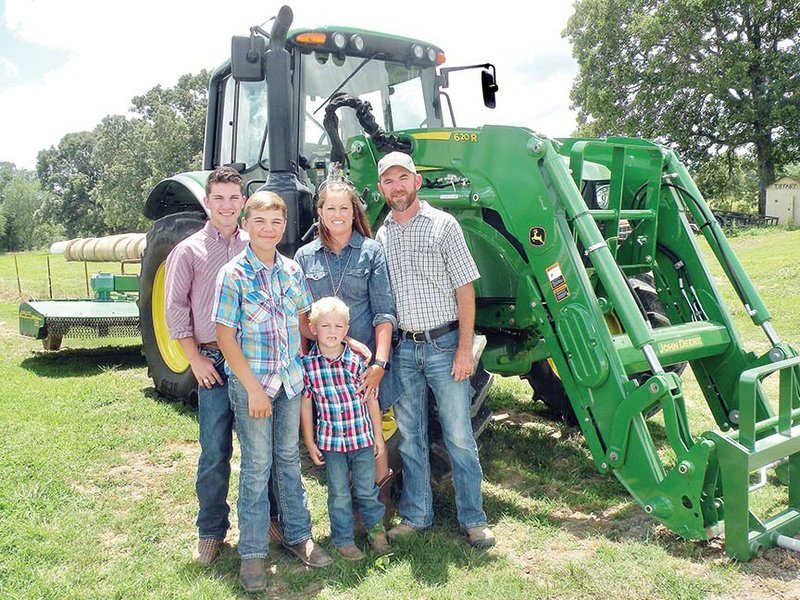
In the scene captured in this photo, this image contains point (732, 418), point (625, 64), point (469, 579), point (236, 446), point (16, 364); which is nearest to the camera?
point (469, 579)

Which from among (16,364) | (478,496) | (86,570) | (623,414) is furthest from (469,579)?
(16,364)

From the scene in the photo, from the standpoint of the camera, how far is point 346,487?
3.24 m

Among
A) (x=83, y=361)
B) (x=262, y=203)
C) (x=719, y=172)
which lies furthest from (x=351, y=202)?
(x=719, y=172)

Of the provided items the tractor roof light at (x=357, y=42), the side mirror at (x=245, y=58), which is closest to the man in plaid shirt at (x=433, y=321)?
the side mirror at (x=245, y=58)

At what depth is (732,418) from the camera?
154 inches

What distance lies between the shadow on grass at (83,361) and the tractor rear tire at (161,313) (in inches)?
70.2

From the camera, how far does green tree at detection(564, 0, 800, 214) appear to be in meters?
23.6

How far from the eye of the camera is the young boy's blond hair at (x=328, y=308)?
3078mm

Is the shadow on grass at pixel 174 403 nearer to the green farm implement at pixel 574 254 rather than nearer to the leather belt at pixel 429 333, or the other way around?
the green farm implement at pixel 574 254

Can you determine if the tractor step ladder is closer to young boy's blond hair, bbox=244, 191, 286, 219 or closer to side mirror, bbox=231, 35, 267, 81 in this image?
young boy's blond hair, bbox=244, 191, 286, 219

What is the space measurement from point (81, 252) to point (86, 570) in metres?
13.1

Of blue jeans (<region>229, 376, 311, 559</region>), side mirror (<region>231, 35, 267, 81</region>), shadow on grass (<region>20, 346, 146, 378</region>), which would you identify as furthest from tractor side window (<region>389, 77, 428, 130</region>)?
shadow on grass (<region>20, 346, 146, 378</region>)

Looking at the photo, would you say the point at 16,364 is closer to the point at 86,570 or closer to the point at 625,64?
the point at 86,570

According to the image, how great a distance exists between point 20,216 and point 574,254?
6709 cm
